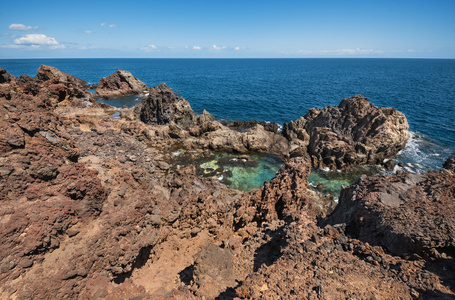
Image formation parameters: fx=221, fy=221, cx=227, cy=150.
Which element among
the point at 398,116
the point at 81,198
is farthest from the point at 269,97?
the point at 81,198

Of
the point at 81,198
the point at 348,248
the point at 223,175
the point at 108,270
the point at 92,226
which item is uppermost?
the point at 81,198

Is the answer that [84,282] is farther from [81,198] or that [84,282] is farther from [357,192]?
[357,192]

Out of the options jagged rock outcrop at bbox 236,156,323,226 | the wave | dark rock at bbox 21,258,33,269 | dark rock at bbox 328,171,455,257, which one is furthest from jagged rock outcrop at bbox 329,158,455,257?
the wave

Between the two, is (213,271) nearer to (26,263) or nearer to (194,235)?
(194,235)

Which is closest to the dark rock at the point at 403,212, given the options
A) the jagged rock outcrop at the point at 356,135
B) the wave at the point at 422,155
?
the jagged rock outcrop at the point at 356,135

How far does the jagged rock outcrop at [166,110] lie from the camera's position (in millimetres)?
43906

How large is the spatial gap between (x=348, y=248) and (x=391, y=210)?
3.36m

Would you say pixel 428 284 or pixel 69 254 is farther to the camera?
pixel 69 254

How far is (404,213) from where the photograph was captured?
10172mm

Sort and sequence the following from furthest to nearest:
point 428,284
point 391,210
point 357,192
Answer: point 357,192 < point 391,210 < point 428,284

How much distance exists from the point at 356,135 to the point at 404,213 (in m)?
26.6

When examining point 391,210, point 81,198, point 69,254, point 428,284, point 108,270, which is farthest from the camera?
point 391,210

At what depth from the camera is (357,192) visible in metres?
13.1

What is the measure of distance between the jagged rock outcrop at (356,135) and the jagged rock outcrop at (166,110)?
23.8 metres
